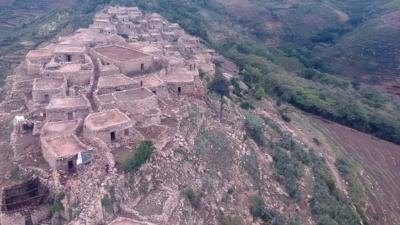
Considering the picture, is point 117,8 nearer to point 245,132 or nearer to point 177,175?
point 245,132

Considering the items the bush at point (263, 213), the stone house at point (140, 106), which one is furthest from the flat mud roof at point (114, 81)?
the bush at point (263, 213)

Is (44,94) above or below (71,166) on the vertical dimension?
above

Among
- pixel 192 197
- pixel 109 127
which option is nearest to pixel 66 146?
pixel 109 127

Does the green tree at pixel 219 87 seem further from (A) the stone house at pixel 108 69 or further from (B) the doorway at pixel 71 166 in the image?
(B) the doorway at pixel 71 166

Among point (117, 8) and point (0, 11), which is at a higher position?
point (117, 8)

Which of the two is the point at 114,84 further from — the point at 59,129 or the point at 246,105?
the point at 246,105

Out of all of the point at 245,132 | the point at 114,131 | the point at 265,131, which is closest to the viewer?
the point at 114,131


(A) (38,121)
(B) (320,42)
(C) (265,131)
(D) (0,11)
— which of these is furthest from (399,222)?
(D) (0,11)
